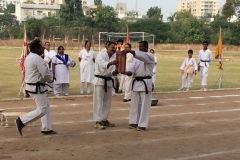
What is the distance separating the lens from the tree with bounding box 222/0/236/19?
70200 mm

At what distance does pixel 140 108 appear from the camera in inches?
355

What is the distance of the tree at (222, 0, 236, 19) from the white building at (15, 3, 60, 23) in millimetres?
54651

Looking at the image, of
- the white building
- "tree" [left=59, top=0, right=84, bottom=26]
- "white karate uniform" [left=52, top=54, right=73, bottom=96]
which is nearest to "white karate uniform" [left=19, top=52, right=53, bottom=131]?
"white karate uniform" [left=52, top=54, right=73, bottom=96]

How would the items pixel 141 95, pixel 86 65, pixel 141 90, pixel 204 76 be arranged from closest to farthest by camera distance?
pixel 141 90 → pixel 141 95 → pixel 86 65 → pixel 204 76

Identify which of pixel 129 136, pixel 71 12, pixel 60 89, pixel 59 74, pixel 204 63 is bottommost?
pixel 129 136

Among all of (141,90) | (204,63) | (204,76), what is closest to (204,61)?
(204,63)

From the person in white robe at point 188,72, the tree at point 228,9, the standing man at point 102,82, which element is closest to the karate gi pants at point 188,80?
the person in white robe at point 188,72

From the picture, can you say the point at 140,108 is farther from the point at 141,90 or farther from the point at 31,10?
the point at 31,10

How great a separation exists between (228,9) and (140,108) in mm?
66648

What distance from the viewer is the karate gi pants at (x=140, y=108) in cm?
883

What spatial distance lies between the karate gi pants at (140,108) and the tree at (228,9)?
2535 inches

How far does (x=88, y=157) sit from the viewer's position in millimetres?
6648

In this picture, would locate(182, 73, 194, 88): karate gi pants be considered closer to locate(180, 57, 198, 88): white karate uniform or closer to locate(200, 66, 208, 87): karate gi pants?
locate(180, 57, 198, 88): white karate uniform

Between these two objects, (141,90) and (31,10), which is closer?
(141,90)
